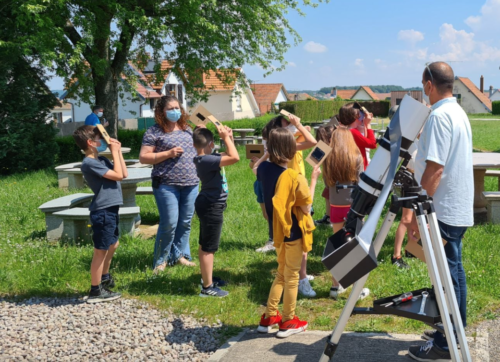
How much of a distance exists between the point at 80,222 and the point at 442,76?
5358 mm

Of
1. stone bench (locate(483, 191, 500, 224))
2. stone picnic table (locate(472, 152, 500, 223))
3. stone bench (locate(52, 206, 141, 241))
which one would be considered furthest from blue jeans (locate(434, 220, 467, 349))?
stone picnic table (locate(472, 152, 500, 223))

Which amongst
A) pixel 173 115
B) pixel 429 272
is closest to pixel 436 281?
pixel 429 272

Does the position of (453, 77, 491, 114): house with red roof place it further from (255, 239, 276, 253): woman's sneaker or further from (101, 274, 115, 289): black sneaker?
(101, 274, 115, 289): black sneaker

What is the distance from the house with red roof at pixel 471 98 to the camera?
3371 inches

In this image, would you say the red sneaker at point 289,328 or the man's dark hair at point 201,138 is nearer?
the red sneaker at point 289,328

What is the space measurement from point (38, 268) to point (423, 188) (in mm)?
4439

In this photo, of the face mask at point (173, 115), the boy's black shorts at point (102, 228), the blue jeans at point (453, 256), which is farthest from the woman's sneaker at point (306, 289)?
the face mask at point (173, 115)

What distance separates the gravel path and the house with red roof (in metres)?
87.9

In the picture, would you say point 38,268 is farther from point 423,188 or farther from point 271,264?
point 423,188

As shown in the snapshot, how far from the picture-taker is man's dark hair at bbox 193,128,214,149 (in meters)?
5.09

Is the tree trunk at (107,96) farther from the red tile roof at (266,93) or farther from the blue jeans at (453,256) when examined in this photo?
the red tile roof at (266,93)

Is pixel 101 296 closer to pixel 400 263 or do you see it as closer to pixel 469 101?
pixel 400 263

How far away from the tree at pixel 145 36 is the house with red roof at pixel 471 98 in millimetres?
72608

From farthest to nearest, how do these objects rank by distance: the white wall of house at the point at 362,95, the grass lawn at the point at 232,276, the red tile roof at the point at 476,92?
the white wall of house at the point at 362,95 → the red tile roof at the point at 476,92 → the grass lawn at the point at 232,276
